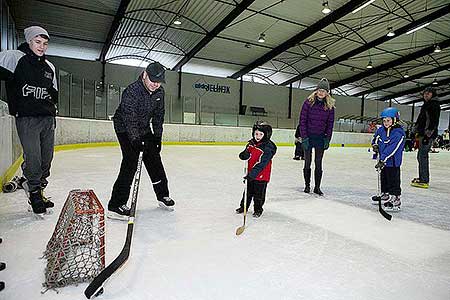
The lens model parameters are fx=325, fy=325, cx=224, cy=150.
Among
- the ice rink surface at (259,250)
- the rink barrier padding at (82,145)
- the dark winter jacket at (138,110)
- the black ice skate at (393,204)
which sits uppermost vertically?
the dark winter jacket at (138,110)

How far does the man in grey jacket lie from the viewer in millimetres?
2232

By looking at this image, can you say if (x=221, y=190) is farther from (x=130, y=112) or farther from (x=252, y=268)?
(x=252, y=268)

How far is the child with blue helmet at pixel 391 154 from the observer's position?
9.92 ft

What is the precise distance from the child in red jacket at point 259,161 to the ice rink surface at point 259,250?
0.64 ft

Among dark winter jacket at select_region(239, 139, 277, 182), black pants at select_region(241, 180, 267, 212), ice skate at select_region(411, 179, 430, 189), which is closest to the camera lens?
dark winter jacket at select_region(239, 139, 277, 182)

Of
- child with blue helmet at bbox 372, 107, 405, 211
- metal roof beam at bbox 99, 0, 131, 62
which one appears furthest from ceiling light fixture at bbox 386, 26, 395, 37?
child with blue helmet at bbox 372, 107, 405, 211

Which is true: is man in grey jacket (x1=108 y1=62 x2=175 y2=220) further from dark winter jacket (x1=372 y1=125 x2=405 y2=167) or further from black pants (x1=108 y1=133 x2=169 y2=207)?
dark winter jacket (x1=372 y1=125 x2=405 y2=167)

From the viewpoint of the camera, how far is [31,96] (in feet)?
7.18

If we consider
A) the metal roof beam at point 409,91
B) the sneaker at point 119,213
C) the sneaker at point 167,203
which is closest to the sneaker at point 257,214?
the sneaker at point 167,203

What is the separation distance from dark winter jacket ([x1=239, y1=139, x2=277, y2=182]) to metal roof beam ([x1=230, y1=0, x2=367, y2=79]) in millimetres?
11096

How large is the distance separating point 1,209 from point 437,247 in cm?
314

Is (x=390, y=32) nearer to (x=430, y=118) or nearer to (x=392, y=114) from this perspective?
(x=430, y=118)

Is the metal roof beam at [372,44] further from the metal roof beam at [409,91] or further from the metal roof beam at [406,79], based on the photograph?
the metal roof beam at [409,91]

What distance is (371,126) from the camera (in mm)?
21141
